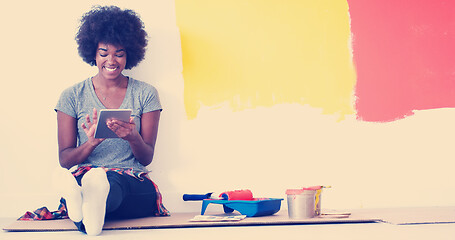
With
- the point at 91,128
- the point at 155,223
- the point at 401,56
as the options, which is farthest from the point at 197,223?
the point at 401,56

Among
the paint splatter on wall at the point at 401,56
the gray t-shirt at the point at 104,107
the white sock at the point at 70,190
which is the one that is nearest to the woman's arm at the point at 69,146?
the gray t-shirt at the point at 104,107

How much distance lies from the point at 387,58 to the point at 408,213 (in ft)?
2.94

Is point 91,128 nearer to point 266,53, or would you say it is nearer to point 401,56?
point 266,53

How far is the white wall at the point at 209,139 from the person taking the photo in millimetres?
2609

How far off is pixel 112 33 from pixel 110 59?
119 millimetres

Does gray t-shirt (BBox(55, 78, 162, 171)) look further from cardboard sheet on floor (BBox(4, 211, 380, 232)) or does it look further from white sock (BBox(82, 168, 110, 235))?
white sock (BBox(82, 168, 110, 235))

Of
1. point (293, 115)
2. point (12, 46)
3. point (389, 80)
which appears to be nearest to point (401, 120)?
point (389, 80)

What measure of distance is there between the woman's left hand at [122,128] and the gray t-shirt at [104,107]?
27 cm

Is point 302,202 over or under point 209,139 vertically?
under

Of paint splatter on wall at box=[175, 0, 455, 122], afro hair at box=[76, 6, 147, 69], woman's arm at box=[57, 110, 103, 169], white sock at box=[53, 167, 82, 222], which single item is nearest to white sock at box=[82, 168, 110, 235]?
white sock at box=[53, 167, 82, 222]

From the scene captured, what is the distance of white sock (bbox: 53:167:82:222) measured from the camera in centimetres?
159

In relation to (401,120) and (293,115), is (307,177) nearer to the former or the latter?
(293,115)

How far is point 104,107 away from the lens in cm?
233

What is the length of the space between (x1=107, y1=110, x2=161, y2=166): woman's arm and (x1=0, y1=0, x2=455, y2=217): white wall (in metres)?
0.31
